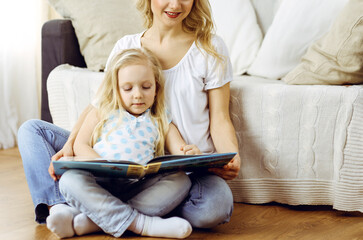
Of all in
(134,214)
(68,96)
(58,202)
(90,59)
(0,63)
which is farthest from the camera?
(0,63)

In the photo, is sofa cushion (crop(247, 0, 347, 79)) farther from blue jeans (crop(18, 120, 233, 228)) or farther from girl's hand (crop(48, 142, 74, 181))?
girl's hand (crop(48, 142, 74, 181))

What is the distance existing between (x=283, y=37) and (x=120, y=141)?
896mm

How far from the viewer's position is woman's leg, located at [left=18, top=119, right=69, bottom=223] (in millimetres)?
1446

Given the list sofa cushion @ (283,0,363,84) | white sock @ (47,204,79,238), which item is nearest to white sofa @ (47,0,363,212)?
sofa cushion @ (283,0,363,84)

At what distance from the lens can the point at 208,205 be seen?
4.59 ft

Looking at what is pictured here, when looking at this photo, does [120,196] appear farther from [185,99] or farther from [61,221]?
[185,99]

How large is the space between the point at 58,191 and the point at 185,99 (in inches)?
18.2

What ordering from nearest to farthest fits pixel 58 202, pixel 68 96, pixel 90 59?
pixel 58 202, pixel 68 96, pixel 90 59

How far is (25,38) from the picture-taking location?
2.75 metres

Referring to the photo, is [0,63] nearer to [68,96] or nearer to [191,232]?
[68,96]

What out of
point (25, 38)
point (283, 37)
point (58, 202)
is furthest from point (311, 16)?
point (25, 38)

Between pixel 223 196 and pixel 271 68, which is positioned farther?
pixel 271 68

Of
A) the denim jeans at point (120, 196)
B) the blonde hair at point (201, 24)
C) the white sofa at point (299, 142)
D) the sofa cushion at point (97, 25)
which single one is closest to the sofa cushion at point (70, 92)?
the white sofa at point (299, 142)

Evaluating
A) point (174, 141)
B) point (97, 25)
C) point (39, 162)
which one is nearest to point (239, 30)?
point (97, 25)
